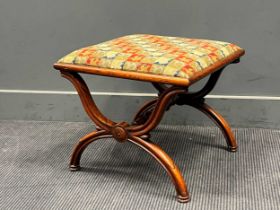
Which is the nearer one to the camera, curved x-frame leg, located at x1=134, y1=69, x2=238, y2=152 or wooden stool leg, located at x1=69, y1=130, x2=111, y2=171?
wooden stool leg, located at x1=69, y1=130, x2=111, y2=171

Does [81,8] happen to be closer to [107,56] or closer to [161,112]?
[107,56]

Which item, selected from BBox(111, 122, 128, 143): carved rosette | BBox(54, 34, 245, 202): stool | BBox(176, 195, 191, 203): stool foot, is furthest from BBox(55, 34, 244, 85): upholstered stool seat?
BBox(176, 195, 191, 203): stool foot

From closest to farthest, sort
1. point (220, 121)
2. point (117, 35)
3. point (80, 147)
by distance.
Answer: point (80, 147), point (220, 121), point (117, 35)

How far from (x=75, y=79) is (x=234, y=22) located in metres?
0.71

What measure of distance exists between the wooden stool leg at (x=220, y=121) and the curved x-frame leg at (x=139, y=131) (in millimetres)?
274

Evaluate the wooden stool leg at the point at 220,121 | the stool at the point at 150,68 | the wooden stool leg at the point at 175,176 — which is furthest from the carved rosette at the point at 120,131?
the wooden stool leg at the point at 220,121

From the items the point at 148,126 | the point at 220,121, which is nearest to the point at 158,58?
the point at 148,126

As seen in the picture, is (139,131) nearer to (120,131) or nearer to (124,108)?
(120,131)

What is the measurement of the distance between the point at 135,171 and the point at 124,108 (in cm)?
44

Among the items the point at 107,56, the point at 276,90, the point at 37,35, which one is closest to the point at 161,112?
the point at 107,56

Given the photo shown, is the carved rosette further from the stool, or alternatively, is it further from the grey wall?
the grey wall

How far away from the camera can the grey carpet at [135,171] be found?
4.65 feet

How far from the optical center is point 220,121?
1711mm

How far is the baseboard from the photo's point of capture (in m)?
1.90
